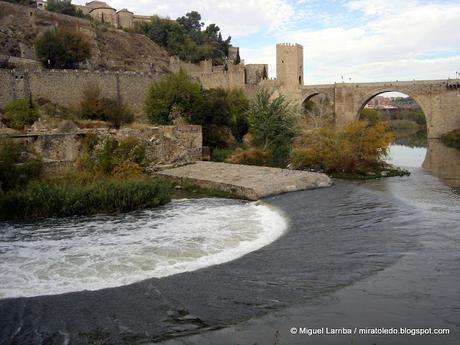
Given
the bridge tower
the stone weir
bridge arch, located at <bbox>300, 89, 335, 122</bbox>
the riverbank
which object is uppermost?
the bridge tower

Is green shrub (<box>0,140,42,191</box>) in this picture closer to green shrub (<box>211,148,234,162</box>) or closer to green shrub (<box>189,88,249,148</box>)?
green shrub (<box>211,148,234,162</box>)

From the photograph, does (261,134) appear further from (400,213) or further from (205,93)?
(400,213)

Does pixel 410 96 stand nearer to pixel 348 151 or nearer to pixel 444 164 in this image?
pixel 444 164

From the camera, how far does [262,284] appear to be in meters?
7.09

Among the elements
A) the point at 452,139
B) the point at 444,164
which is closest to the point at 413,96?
the point at 452,139

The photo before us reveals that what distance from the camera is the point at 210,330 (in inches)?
225

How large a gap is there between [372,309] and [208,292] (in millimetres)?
2158

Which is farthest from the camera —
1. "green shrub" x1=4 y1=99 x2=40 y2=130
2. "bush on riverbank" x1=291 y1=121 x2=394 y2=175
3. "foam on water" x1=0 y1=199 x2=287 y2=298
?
"green shrub" x1=4 y1=99 x2=40 y2=130

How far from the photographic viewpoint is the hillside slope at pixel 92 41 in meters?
38.4

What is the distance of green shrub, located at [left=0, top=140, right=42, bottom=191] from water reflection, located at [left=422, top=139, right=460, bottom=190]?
1273 centimetres

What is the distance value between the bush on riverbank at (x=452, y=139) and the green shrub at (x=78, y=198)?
84.1 feet

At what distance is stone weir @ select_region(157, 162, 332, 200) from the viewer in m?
14.5

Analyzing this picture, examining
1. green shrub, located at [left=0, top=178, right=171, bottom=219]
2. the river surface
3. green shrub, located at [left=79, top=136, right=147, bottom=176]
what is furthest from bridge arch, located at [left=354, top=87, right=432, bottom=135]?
green shrub, located at [left=0, top=178, right=171, bottom=219]

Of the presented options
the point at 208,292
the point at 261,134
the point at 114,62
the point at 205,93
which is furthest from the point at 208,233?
the point at 114,62
